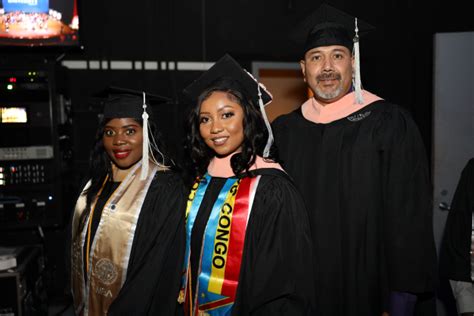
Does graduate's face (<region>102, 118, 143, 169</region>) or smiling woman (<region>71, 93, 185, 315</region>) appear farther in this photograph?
graduate's face (<region>102, 118, 143, 169</region>)

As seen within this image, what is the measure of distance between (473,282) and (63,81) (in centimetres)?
346

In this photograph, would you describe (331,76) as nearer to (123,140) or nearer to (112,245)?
(123,140)

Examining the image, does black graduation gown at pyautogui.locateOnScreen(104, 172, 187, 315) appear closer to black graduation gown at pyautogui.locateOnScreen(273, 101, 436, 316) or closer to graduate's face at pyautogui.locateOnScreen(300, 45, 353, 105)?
black graduation gown at pyautogui.locateOnScreen(273, 101, 436, 316)

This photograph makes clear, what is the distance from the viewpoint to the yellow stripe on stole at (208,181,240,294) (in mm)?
1848

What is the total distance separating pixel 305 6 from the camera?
4.12m

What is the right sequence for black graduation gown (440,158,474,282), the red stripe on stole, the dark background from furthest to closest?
the dark background, black graduation gown (440,158,474,282), the red stripe on stole

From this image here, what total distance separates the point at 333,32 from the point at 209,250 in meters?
1.24

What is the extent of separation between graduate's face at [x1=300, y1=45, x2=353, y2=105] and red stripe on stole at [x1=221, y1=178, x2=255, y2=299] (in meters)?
0.64

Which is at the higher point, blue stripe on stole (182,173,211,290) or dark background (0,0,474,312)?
dark background (0,0,474,312)

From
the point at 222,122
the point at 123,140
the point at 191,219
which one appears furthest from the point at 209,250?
the point at 123,140

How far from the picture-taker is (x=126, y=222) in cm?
223

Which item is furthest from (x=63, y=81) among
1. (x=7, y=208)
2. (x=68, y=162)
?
(x=7, y=208)

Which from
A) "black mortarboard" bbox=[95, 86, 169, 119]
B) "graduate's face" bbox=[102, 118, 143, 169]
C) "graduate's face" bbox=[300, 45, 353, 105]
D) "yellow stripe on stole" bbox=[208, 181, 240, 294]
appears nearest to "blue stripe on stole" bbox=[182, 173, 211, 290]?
"yellow stripe on stole" bbox=[208, 181, 240, 294]

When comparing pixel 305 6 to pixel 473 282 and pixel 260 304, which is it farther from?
pixel 260 304
